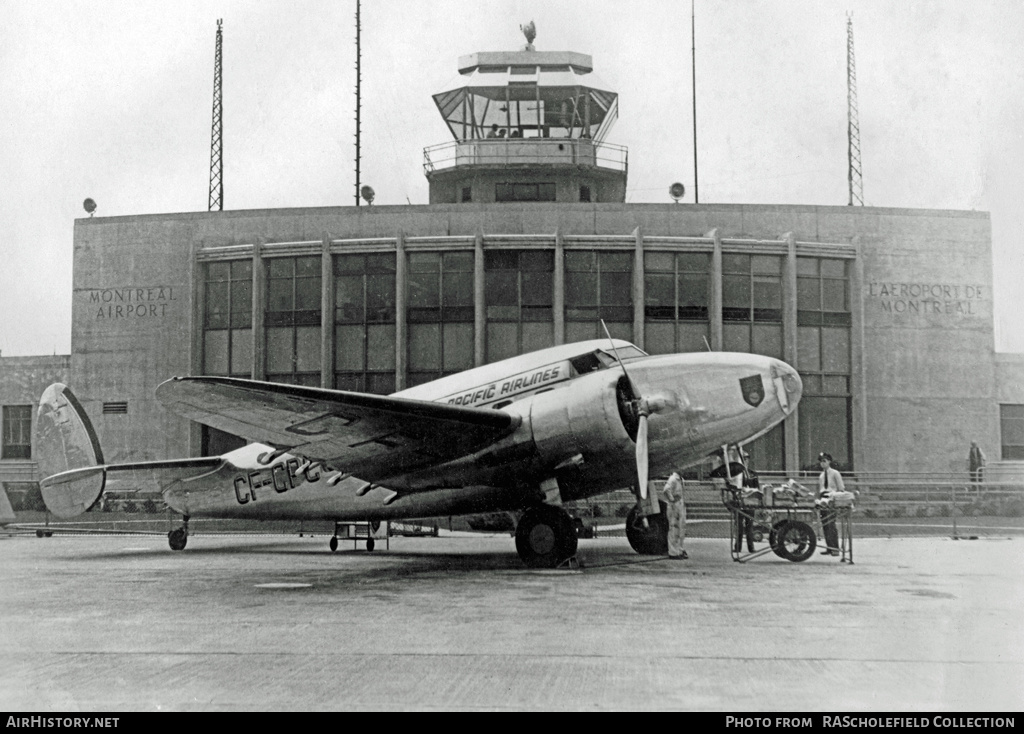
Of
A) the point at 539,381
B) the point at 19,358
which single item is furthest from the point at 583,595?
the point at 19,358

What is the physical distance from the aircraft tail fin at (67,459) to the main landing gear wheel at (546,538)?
341 inches

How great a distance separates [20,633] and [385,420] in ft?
19.6

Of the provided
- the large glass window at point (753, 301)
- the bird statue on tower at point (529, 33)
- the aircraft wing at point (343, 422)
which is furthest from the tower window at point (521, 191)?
the aircraft wing at point (343, 422)

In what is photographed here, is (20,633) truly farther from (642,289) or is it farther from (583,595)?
(642,289)

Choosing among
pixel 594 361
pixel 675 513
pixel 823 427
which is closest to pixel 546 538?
pixel 594 361

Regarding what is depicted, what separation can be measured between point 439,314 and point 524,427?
2402cm

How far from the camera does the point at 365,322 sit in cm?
3922

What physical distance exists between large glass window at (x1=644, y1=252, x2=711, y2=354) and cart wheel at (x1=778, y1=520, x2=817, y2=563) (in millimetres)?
21674

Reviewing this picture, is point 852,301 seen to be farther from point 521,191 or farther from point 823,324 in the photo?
point 521,191

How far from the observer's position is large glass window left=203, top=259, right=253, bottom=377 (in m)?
40.0

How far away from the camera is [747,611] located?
1044cm

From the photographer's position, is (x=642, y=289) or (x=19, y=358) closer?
(x=642, y=289)

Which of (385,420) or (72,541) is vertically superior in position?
(385,420)

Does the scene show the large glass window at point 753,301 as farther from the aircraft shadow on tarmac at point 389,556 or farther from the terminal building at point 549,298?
the aircraft shadow on tarmac at point 389,556
